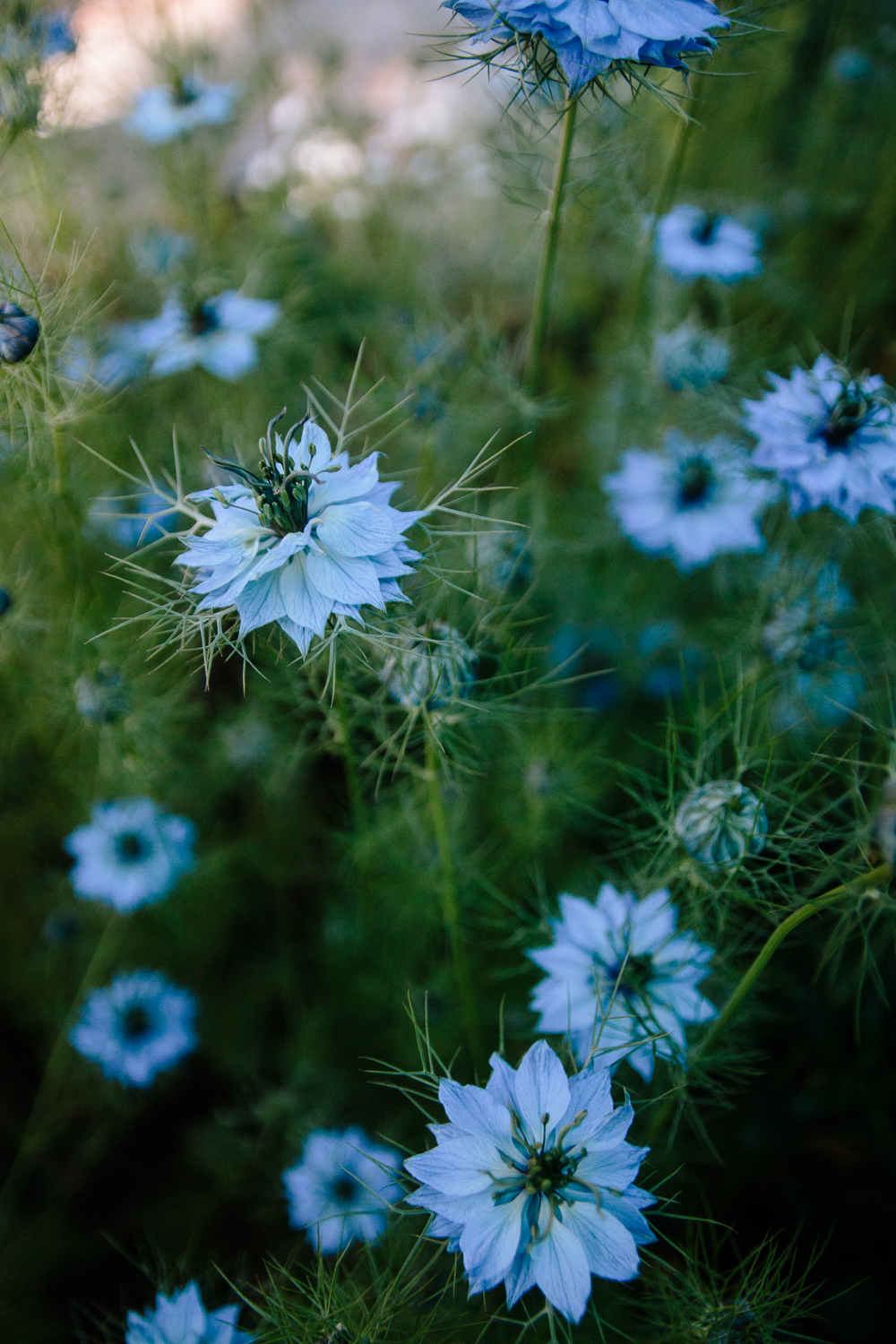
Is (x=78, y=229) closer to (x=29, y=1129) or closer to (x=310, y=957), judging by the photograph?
(x=310, y=957)

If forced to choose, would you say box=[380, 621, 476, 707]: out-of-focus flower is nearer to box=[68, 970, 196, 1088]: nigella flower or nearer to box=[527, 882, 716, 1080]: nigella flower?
box=[527, 882, 716, 1080]: nigella flower

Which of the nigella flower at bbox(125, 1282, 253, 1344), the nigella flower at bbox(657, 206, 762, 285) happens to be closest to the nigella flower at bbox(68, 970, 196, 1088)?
the nigella flower at bbox(125, 1282, 253, 1344)

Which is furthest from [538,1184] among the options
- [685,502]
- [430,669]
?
[685,502]

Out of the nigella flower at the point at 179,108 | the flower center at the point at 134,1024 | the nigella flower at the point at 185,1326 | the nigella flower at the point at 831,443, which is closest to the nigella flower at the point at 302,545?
the nigella flower at the point at 831,443

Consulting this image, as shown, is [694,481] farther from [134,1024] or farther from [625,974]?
[134,1024]

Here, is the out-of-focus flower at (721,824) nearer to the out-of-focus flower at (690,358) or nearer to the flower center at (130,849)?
the out-of-focus flower at (690,358)
